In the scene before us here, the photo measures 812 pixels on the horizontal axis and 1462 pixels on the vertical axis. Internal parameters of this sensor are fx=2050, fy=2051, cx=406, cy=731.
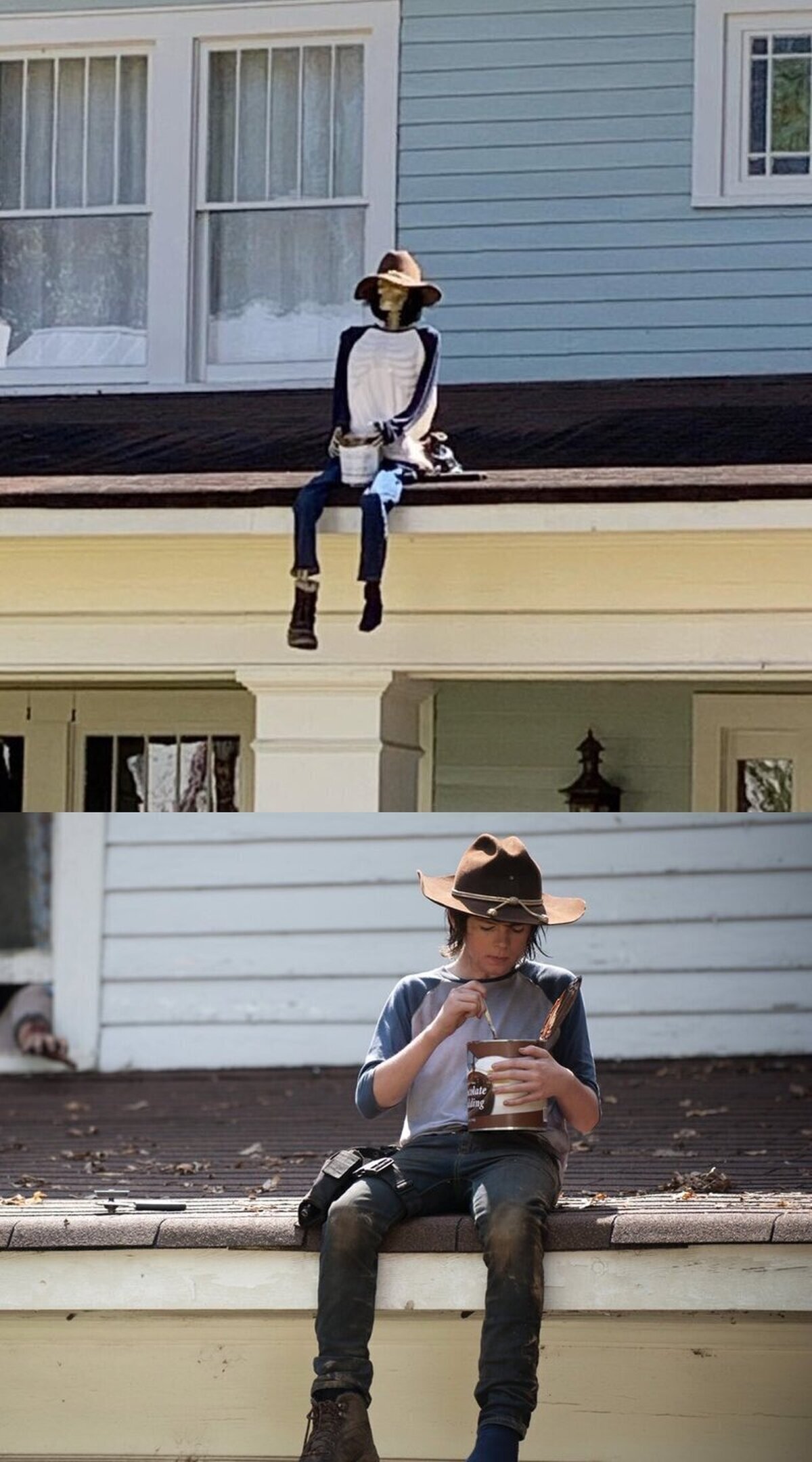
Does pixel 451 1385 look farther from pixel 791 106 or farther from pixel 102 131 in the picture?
pixel 102 131

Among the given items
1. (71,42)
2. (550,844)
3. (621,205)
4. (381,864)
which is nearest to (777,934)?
(550,844)

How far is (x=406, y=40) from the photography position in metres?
9.09

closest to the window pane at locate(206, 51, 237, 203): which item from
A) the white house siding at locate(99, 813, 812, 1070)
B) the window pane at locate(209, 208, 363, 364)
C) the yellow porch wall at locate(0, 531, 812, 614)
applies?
the window pane at locate(209, 208, 363, 364)

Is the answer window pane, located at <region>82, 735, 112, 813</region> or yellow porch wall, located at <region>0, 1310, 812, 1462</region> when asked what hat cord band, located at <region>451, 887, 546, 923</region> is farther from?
window pane, located at <region>82, 735, 112, 813</region>

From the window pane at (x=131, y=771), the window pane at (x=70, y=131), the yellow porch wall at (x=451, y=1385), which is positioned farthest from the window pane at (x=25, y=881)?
the yellow porch wall at (x=451, y=1385)

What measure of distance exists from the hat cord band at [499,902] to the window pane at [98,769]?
4.80m

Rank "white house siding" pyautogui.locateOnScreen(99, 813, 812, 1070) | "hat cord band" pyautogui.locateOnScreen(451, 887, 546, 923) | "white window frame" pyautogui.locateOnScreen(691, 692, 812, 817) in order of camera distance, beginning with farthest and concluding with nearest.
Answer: "white window frame" pyautogui.locateOnScreen(691, 692, 812, 817) < "white house siding" pyautogui.locateOnScreen(99, 813, 812, 1070) < "hat cord band" pyautogui.locateOnScreen(451, 887, 546, 923)

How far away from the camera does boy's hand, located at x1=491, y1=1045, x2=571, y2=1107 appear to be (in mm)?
4777

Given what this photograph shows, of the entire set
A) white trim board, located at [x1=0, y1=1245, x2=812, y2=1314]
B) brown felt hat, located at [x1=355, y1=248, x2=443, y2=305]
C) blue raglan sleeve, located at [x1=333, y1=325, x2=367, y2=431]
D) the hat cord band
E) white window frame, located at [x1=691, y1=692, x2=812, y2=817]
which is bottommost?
white trim board, located at [x1=0, y1=1245, x2=812, y2=1314]

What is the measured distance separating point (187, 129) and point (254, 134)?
30 centimetres

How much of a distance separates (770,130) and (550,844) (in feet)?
10.8

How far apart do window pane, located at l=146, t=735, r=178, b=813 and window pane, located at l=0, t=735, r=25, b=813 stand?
60 centimetres

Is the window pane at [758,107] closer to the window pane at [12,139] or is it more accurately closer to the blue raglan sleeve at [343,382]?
the blue raglan sleeve at [343,382]

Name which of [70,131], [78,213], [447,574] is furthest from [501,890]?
[70,131]
